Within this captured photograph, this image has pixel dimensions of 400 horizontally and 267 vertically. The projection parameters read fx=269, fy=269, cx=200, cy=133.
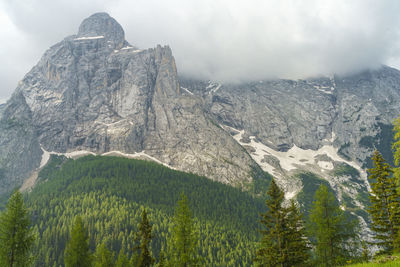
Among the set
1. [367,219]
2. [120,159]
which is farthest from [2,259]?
[367,219]

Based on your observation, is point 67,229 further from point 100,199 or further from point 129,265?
point 129,265

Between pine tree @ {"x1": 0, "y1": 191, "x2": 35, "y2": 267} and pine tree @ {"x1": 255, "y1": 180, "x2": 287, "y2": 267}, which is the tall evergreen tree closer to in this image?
pine tree @ {"x1": 255, "y1": 180, "x2": 287, "y2": 267}

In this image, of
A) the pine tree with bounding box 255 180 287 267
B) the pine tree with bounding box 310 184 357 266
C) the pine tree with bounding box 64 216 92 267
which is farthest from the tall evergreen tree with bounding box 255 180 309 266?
the pine tree with bounding box 64 216 92 267

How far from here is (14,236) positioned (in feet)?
86.4

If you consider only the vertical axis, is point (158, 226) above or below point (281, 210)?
above

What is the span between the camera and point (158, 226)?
111 metres

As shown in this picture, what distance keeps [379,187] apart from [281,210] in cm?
982

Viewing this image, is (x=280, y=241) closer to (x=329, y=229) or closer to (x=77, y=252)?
(x=329, y=229)

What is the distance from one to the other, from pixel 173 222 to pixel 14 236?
7122 cm

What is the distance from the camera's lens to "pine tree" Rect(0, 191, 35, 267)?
2583cm

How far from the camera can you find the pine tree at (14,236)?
25828 mm

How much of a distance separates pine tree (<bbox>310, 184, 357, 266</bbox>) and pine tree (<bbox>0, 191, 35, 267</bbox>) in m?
31.4

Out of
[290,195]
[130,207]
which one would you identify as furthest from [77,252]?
[290,195]

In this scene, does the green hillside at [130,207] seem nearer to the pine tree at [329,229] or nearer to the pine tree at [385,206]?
the pine tree at [329,229]
